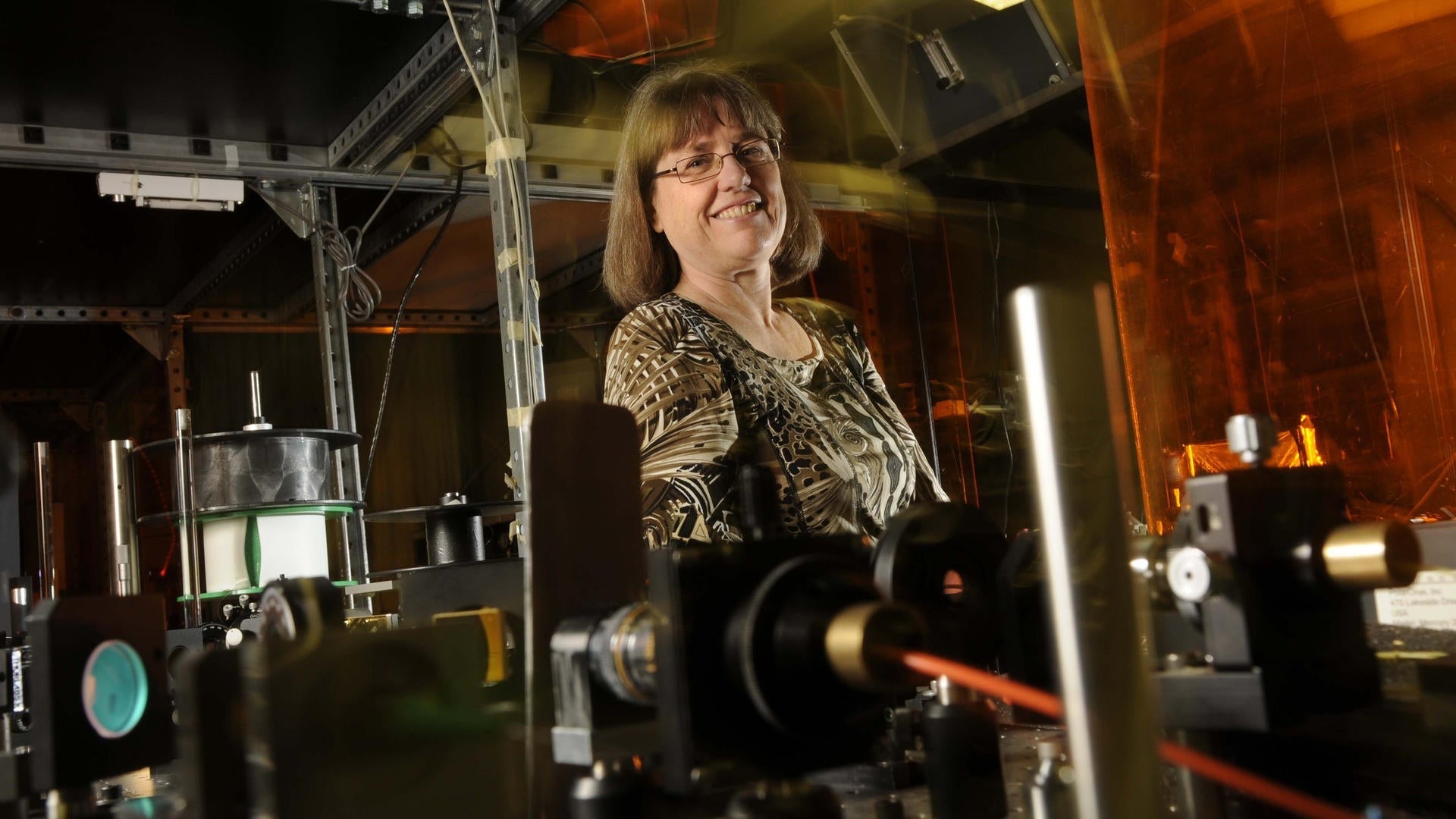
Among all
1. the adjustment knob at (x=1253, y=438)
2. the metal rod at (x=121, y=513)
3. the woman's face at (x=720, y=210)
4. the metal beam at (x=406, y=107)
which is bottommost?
the adjustment knob at (x=1253, y=438)

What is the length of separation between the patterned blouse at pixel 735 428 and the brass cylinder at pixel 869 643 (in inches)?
36.1

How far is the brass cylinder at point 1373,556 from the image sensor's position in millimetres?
347

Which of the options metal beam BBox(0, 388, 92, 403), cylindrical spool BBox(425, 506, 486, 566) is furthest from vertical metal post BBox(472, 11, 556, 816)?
metal beam BBox(0, 388, 92, 403)

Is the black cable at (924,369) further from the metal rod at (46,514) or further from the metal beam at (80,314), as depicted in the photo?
the metal beam at (80,314)

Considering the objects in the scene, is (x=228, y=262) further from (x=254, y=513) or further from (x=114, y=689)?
(x=114, y=689)

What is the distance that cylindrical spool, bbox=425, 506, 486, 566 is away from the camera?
1.67m

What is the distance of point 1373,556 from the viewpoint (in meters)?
0.35

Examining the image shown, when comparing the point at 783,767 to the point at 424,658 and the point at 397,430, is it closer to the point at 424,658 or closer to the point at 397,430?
the point at 424,658

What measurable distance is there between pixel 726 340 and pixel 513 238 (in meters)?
0.69

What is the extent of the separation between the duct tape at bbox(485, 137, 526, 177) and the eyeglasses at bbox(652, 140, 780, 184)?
0.49m

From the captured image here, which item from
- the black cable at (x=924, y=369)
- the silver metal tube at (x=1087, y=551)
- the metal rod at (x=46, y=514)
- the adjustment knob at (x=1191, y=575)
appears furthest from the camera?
the black cable at (x=924, y=369)

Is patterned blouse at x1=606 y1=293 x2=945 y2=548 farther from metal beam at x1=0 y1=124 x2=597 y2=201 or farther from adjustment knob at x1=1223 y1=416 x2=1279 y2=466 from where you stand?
metal beam at x1=0 y1=124 x2=597 y2=201

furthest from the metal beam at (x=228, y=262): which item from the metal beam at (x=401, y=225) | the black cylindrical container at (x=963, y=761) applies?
the black cylindrical container at (x=963, y=761)

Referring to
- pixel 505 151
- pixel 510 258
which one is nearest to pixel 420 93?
pixel 505 151
